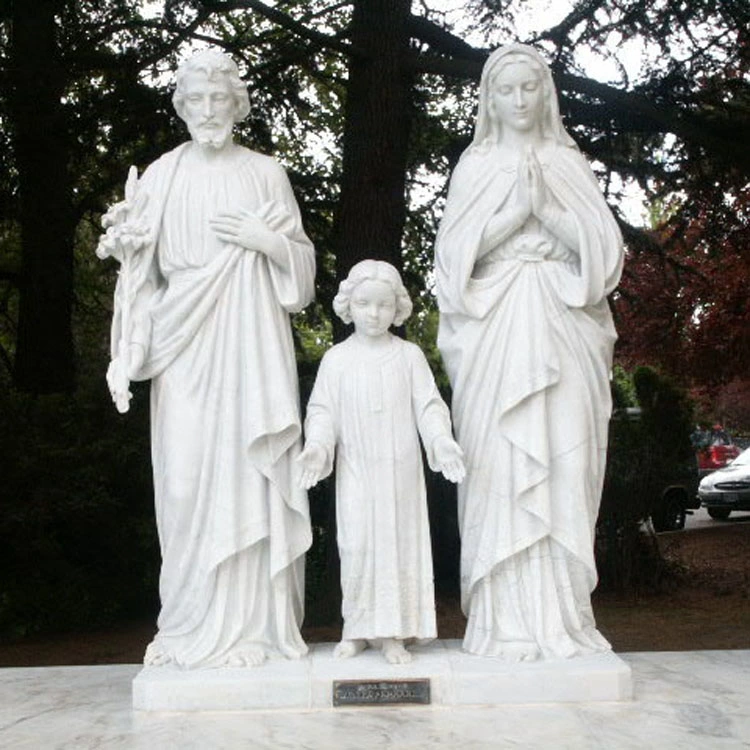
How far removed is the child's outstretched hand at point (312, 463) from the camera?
17.8 feet

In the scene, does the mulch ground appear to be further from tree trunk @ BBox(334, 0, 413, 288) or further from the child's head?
the child's head

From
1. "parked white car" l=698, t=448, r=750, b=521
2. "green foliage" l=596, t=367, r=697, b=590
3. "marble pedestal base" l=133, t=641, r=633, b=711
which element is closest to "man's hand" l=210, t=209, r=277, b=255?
"marble pedestal base" l=133, t=641, r=633, b=711

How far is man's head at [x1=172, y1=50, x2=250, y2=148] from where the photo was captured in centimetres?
569

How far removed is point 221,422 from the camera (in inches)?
220

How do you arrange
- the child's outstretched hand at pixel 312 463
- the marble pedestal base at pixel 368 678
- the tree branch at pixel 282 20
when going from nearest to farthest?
the marble pedestal base at pixel 368 678 < the child's outstretched hand at pixel 312 463 < the tree branch at pixel 282 20

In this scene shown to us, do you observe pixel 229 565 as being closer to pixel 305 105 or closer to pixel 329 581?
pixel 329 581

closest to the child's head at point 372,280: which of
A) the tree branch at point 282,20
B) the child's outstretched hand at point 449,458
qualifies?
the child's outstretched hand at point 449,458

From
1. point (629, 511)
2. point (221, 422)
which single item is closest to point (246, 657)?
point (221, 422)

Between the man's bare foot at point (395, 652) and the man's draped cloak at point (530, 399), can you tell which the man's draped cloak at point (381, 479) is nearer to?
the man's bare foot at point (395, 652)

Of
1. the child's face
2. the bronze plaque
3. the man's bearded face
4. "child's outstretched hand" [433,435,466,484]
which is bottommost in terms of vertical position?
the bronze plaque

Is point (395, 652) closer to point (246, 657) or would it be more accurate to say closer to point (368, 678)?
point (368, 678)

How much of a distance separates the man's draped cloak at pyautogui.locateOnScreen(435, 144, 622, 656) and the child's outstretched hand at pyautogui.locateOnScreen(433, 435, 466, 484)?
0.34m

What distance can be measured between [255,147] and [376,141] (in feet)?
5.83

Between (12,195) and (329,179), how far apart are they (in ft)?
9.18
